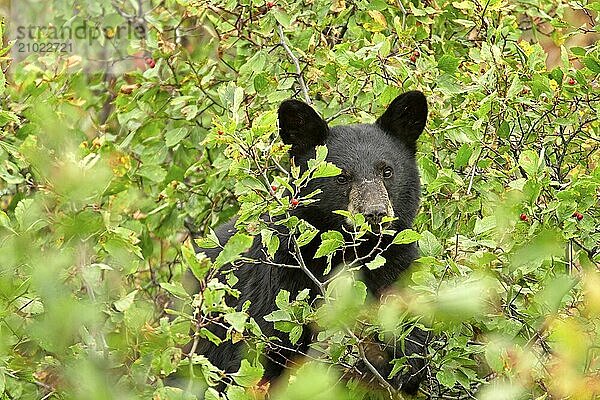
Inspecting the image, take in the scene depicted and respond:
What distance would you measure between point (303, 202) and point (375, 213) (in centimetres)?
78

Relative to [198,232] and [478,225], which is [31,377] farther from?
[198,232]

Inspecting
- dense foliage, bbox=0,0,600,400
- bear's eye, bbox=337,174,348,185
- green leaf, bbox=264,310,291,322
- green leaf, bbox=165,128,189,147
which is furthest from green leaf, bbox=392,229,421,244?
green leaf, bbox=165,128,189,147

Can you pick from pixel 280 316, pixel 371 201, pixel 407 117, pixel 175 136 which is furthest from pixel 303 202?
pixel 175 136

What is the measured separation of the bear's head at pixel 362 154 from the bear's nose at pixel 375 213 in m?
0.22

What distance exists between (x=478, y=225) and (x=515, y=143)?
1.14 metres

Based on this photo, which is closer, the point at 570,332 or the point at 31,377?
the point at 570,332

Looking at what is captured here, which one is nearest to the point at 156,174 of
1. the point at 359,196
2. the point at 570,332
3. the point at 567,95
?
the point at 359,196

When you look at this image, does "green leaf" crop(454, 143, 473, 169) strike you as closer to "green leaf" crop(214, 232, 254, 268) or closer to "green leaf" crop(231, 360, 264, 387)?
"green leaf" crop(214, 232, 254, 268)

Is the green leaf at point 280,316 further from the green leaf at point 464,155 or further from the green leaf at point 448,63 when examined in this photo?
the green leaf at point 448,63

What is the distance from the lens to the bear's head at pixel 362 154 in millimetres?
4207

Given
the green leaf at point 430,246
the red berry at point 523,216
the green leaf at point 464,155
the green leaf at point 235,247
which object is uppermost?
the green leaf at point 235,247

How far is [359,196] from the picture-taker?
404 centimetres

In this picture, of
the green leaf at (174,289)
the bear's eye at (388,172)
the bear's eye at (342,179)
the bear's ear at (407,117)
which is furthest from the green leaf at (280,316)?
the bear's ear at (407,117)

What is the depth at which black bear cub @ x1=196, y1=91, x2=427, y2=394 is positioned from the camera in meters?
4.15
